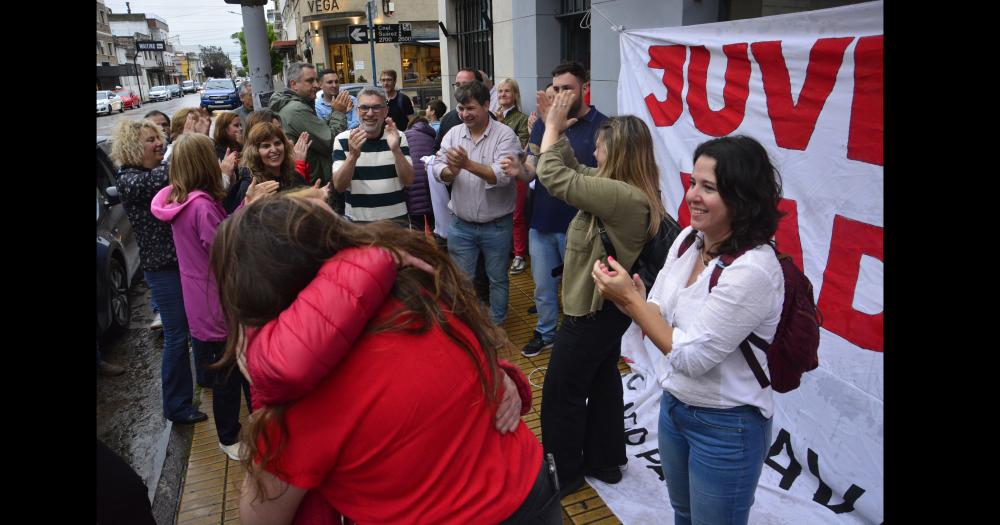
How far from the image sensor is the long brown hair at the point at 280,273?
120 cm

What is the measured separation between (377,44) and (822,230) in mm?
29664

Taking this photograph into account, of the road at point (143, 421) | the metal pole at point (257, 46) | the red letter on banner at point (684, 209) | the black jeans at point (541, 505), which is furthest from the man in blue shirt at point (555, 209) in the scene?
the metal pole at point (257, 46)

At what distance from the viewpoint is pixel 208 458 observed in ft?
11.5

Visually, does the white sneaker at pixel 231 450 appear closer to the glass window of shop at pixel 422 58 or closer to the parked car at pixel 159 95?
the glass window of shop at pixel 422 58

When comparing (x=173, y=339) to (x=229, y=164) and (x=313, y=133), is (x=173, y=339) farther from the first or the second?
(x=313, y=133)

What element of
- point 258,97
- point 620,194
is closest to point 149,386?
point 620,194

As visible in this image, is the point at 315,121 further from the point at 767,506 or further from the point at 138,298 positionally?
the point at 767,506

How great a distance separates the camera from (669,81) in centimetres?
384

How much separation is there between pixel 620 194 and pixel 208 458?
9.14ft

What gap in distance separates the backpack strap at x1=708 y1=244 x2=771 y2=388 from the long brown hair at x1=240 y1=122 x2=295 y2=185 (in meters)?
2.81

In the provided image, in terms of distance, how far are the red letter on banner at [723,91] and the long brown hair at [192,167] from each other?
2.72m

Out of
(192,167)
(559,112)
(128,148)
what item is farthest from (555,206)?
(128,148)

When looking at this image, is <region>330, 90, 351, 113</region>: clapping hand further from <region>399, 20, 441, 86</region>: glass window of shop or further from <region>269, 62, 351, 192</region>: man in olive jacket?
<region>399, 20, 441, 86</region>: glass window of shop

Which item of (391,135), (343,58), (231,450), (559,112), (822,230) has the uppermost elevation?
(343,58)
